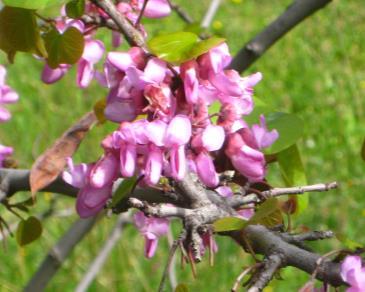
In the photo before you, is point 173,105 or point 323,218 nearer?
point 173,105

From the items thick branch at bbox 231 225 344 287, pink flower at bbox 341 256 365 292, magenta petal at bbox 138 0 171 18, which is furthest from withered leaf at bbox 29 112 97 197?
pink flower at bbox 341 256 365 292

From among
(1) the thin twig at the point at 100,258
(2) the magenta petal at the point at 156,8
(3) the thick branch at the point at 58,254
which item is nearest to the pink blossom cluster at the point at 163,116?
(2) the magenta petal at the point at 156,8

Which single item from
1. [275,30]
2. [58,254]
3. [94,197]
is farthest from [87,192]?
[58,254]

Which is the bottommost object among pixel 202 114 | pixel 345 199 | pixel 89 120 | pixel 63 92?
pixel 63 92

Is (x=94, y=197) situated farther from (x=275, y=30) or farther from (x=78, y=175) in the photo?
(x=275, y=30)

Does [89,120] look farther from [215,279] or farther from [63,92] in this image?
[63,92]

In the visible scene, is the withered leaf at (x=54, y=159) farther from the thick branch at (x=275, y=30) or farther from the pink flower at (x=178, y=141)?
the thick branch at (x=275, y=30)

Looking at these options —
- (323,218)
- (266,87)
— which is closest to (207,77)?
(323,218)
